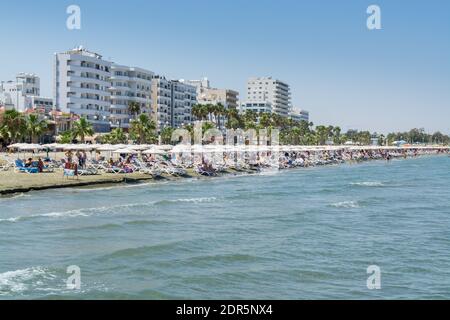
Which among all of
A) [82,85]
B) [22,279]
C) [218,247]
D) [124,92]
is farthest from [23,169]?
[124,92]

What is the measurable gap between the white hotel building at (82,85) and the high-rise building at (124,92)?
3.67m

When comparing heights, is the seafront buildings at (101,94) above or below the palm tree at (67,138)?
above

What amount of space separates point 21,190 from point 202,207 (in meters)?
11.1

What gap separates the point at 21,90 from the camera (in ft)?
456

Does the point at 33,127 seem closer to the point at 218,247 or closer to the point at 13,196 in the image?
the point at 13,196

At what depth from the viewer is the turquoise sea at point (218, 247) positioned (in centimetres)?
1602

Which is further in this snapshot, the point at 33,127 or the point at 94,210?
the point at 33,127

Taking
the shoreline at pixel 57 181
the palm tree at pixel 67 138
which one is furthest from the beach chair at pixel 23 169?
the palm tree at pixel 67 138

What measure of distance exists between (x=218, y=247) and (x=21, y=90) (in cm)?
12724

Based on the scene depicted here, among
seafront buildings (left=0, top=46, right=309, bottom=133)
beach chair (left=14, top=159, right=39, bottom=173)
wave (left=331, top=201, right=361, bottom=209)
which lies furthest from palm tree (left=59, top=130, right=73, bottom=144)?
wave (left=331, top=201, right=361, bottom=209)

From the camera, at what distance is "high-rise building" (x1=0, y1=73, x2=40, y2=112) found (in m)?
124

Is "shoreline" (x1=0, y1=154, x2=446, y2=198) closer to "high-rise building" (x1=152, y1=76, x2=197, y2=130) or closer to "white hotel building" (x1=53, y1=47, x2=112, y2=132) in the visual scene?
"white hotel building" (x1=53, y1=47, x2=112, y2=132)

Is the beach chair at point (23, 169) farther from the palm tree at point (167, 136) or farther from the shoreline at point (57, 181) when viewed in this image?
the palm tree at point (167, 136)
